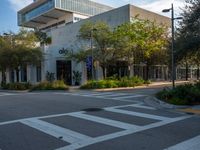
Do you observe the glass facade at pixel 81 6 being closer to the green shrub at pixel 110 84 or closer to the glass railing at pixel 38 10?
the glass railing at pixel 38 10

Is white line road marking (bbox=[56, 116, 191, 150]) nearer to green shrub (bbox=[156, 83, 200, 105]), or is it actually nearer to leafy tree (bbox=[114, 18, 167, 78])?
green shrub (bbox=[156, 83, 200, 105])

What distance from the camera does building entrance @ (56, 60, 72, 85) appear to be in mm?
40938

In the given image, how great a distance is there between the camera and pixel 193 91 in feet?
45.8

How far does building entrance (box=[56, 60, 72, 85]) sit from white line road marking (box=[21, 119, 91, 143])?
30973 mm

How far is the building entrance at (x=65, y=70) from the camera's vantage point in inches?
1612

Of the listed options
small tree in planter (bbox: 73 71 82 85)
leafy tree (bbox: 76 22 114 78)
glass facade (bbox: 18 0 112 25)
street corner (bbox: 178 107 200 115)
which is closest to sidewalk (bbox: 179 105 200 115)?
street corner (bbox: 178 107 200 115)

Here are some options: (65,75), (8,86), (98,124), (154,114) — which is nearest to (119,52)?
(65,75)

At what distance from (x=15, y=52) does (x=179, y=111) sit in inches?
981

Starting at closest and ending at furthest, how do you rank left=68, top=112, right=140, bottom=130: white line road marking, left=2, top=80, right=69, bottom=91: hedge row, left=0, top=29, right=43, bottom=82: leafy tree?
left=68, top=112, right=140, bottom=130: white line road marking → left=2, top=80, right=69, bottom=91: hedge row → left=0, top=29, right=43, bottom=82: leafy tree

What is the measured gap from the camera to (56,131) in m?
8.28

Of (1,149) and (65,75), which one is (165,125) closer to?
(1,149)

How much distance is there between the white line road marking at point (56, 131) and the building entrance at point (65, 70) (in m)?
31.0

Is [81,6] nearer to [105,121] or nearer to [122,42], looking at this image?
[122,42]

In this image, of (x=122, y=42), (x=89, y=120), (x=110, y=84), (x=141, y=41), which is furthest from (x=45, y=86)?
(x=89, y=120)
